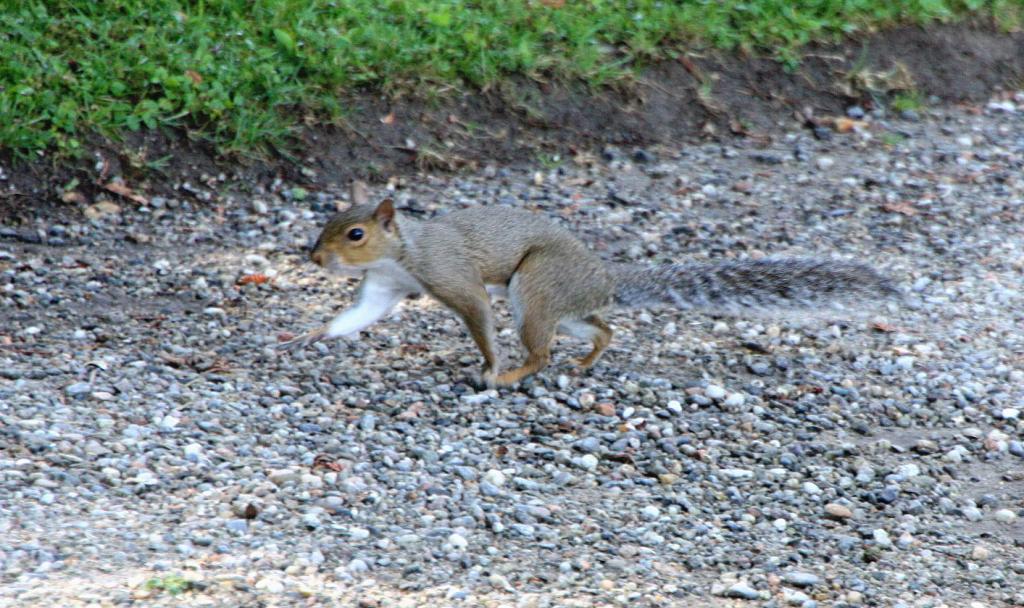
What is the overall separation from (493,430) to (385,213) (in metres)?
0.74

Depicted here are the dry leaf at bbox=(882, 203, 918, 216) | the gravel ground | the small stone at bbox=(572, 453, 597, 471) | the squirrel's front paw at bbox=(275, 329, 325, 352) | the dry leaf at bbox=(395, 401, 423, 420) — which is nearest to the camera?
the gravel ground

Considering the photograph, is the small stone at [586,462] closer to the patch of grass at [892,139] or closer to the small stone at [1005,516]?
the small stone at [1005,516]

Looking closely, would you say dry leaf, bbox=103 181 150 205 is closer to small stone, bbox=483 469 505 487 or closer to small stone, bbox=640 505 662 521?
small stone, bbox=483 469 505 487

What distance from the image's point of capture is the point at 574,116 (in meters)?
6.86

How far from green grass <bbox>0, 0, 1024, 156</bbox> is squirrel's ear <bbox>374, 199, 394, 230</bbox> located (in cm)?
196

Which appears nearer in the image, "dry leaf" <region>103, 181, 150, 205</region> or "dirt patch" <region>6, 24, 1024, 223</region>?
"dry leaf" <region>103, 181, 150, 205</region>

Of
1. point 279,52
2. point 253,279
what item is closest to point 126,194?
point 253,279

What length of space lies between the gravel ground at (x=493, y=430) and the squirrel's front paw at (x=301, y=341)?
0.07 meters

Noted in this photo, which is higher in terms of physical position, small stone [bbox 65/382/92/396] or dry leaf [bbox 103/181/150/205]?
dry leaf [bbox 103/181/150/205]

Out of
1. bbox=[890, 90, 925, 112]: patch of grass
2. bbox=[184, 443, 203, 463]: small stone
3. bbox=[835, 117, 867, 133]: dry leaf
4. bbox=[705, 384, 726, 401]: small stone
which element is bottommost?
bbox=[705, 384, 726, 401]: small stone

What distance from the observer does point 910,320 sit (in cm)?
537

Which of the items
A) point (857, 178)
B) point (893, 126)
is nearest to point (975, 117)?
point (893, 126)

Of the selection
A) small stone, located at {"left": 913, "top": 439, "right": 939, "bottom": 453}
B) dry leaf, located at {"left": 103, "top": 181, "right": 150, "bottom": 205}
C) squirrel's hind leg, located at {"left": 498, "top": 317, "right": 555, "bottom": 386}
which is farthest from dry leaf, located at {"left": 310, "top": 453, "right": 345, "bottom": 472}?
dry leaf, located at {"left": 103, "top": 181, "right": 150, "bottom": 205}

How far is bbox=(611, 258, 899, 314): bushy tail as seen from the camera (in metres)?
4.43
